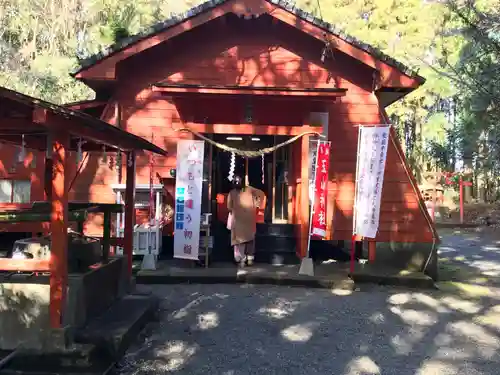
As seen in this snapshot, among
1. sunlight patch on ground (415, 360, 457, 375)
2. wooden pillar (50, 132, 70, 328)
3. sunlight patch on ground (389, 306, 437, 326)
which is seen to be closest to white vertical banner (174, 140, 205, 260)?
sunlight patch on ground (389, 306, 437, 326)

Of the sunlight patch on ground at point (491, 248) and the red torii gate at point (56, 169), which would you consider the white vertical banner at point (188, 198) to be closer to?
the red torii gate at point (56, 169)

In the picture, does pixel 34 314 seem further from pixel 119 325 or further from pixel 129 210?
pixel 129 210

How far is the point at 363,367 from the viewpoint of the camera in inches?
205

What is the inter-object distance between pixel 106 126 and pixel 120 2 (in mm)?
17949

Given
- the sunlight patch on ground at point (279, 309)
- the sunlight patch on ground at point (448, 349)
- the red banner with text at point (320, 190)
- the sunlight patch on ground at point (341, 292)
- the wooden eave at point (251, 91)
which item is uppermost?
the wooden eave at point (251, 91)

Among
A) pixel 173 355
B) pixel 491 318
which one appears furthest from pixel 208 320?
pixel 491 318

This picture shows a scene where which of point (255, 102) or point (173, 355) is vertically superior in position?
point (255, 102)

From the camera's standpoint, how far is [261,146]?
519 inches

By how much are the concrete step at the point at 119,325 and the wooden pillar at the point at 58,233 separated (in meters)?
0.47

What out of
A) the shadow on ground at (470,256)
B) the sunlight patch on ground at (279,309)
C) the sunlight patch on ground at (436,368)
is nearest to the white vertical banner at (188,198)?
the sunlight patch on ground at (279,309)

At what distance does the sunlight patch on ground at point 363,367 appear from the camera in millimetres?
5082

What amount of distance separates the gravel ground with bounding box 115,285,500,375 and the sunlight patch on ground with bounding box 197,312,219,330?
15 mm

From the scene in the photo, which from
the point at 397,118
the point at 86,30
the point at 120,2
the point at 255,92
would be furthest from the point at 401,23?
the point at 255,92

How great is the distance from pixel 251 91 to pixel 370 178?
9.46 feet
